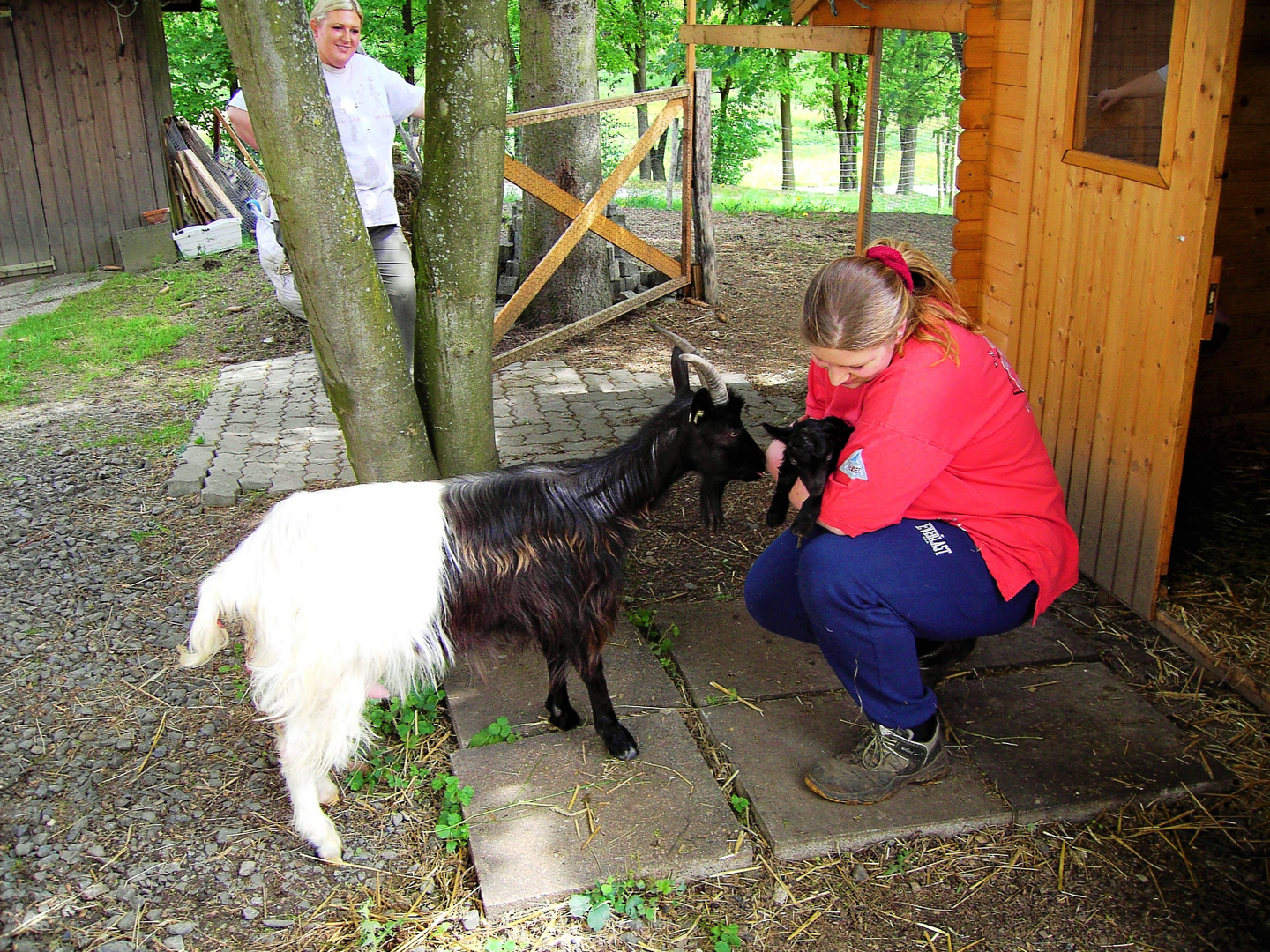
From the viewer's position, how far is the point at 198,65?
62.6 feet

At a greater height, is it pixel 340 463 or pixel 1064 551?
pixel 1064 551

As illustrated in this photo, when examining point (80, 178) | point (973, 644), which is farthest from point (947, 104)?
point (973, 644)

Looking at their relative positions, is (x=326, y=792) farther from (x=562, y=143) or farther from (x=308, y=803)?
(x=562, y=143)

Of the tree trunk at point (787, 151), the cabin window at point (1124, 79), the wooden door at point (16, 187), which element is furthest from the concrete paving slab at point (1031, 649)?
the tree trunk at point (787, 151)

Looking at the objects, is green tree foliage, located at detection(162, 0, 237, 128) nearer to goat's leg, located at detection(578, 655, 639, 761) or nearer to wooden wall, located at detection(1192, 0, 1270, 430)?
wooden wall, located at detection(1192, 0, 1270, 430)

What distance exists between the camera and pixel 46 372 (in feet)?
24.6

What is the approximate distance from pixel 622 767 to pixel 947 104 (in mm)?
31985

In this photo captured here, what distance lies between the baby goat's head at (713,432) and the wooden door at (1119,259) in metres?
1.48

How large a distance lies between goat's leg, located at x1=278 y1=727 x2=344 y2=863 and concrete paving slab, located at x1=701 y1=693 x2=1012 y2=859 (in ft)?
3.88

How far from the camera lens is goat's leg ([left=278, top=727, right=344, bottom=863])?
9.41ft

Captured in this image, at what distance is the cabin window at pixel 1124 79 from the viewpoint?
12.0 feet

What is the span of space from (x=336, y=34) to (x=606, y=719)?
358 centimetres

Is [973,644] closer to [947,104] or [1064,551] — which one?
[1064,551]

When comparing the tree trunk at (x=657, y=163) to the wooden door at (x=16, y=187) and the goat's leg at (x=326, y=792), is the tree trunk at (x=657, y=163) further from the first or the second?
the goat's leg at (x=326, y=792)
